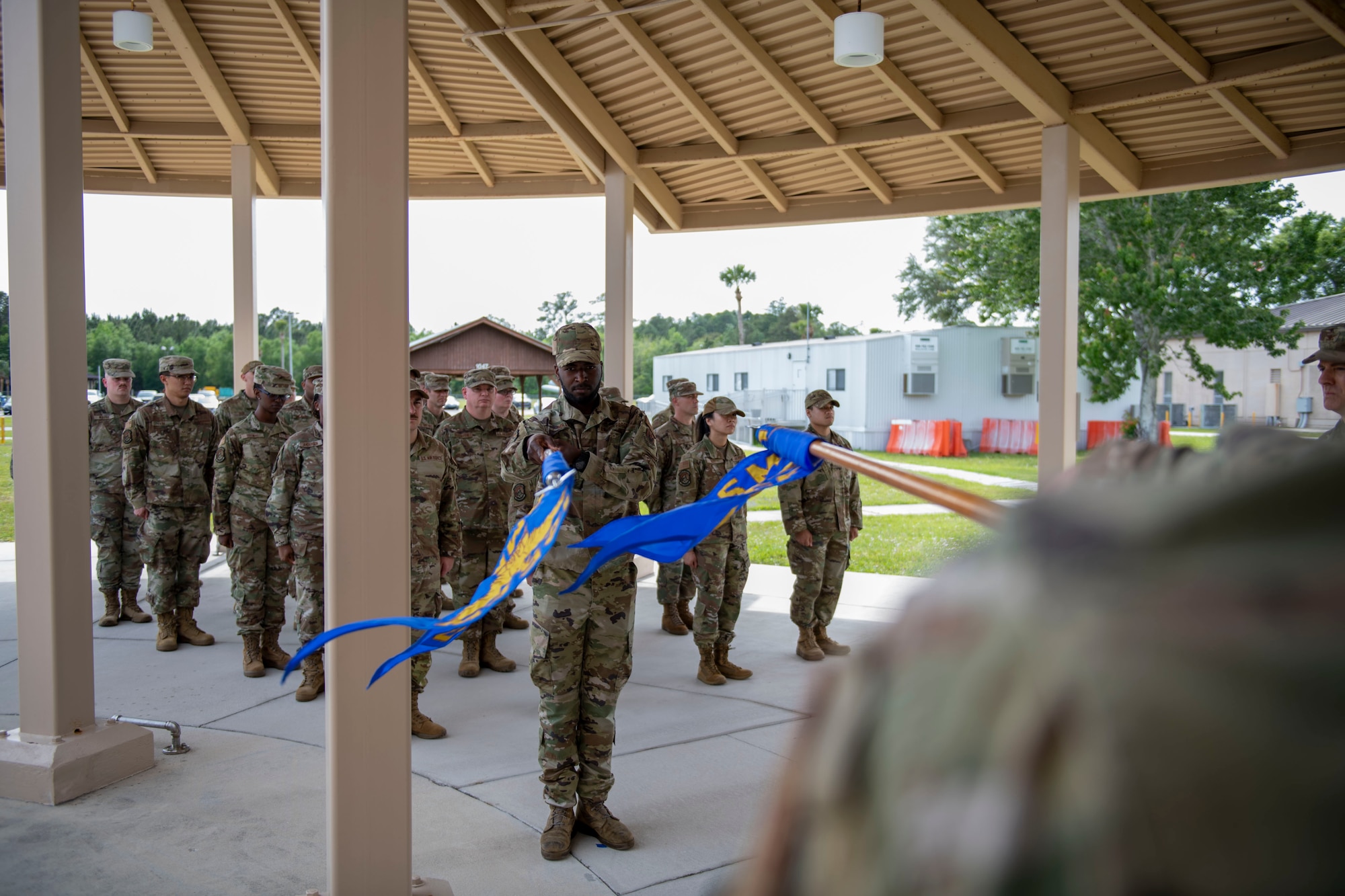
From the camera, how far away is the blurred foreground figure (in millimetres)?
269

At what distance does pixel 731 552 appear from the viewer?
7.20 m

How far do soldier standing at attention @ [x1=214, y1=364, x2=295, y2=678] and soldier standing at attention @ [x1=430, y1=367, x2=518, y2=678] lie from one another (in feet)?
3.93

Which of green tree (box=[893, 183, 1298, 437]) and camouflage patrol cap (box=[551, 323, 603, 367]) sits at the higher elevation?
green tree (box=[893, 183, 1298, 437])

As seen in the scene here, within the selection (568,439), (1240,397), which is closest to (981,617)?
(568,439)

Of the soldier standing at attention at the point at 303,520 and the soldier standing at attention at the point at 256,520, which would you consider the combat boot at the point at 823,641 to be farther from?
the soldier standing at attention at the point at 256,520

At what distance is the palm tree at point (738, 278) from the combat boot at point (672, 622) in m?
54.7

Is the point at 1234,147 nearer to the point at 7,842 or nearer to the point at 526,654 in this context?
the point at 526,654

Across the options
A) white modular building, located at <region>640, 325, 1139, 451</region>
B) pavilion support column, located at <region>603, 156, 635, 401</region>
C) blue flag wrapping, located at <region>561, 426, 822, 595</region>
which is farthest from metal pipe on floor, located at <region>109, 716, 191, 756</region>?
white modular building, located at <region>640, 325, 1139, 451</region>

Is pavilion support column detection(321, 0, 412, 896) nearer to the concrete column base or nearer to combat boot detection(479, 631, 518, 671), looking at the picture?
the concrete column base

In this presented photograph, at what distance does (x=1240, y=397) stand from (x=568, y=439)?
28699 mm

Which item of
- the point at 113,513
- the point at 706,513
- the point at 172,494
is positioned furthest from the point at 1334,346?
the point at 113,513

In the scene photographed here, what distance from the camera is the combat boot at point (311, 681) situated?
19.7 ft

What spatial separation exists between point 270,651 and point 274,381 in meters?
1.95

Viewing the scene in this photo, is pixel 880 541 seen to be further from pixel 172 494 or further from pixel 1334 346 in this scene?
pixel 1334 346
